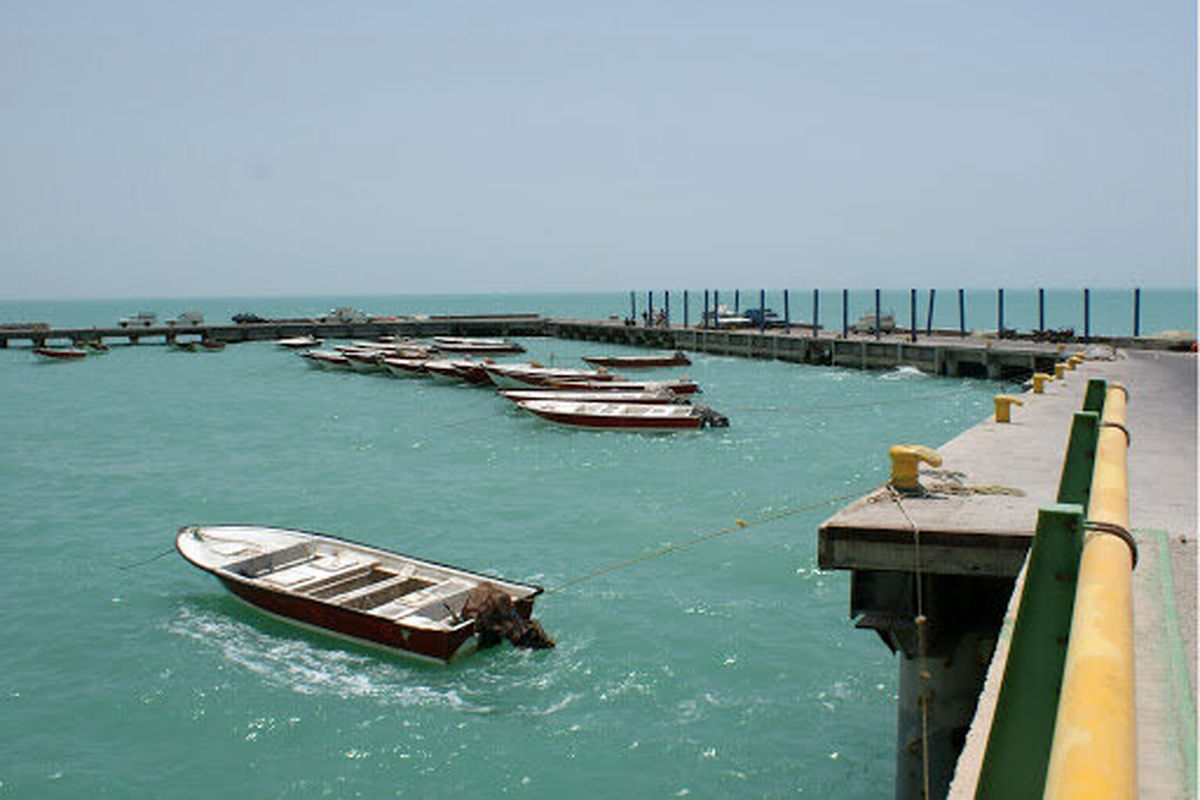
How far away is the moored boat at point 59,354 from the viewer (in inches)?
3105

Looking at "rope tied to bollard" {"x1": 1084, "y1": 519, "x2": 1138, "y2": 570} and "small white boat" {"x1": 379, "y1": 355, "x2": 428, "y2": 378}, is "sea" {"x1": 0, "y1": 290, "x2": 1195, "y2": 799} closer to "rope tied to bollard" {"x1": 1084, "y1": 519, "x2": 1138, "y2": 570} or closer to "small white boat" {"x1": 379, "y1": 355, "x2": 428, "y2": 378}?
"rope tied to bollard" {"x1": 1084, "y1": 519, "x2": 1138, "y2": 570}

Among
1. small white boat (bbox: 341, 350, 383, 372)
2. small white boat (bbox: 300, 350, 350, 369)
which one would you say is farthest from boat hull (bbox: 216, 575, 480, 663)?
small white boat (bbox: 300, 350, 350, 369)

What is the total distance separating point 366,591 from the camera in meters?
16.6

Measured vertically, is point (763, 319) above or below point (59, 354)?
above

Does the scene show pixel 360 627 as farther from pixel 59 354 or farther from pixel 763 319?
pixel 59 354

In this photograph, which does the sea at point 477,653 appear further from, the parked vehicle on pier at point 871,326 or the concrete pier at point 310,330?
the concrete pier at point 310,330

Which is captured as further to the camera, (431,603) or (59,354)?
(59,354)

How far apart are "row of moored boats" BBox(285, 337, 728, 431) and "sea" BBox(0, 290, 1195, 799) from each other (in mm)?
1005

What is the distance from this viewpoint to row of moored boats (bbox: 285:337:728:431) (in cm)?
3869

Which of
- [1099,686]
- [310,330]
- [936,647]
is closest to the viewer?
[1099,686]

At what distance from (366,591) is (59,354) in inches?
2902

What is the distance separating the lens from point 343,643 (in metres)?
16.1

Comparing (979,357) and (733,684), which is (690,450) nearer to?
(733,684)

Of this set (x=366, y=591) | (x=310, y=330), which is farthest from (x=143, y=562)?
(x=310, y=330)
